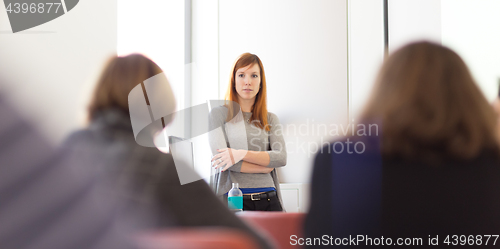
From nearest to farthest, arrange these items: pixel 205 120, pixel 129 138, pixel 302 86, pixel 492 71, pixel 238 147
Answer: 1. pixel 129 138
2. pixel 238 147
3. pixel 492 71
4. pixel 302 86
5. pixel 205 120

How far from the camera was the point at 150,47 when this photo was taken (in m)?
3.74

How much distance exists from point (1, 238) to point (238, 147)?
1.77 m

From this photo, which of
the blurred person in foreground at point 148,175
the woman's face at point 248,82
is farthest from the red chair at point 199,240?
the woman's face at point 248,82

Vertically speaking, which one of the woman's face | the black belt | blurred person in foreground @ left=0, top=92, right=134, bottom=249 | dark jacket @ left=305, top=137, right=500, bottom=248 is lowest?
the black belt

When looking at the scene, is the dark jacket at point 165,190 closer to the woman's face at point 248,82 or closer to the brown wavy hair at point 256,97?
the brown wavy hair at point 256,97

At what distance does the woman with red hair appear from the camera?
1831 millimetres

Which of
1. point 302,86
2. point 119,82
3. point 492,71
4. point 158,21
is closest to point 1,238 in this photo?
point 119,82

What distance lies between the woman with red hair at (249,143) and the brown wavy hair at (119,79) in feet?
2.76

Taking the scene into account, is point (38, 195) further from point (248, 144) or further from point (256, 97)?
point (256, 97)

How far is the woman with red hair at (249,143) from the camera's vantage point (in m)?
1.83

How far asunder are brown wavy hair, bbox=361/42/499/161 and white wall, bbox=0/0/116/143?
30.1 inches

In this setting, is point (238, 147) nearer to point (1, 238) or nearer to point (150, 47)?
point (1, 238)

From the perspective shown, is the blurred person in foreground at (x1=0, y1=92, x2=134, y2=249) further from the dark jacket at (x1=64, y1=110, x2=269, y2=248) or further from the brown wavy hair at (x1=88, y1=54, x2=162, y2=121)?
the brown wavy hair at (x1=88, y1=54, x2=162, y2=121)

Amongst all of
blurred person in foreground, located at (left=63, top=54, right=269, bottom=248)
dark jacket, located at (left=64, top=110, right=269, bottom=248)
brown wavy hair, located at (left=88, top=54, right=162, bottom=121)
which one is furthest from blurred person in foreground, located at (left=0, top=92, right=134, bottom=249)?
brown wavy hair, located at (left=88, top=54, right=162, bottom=121)
